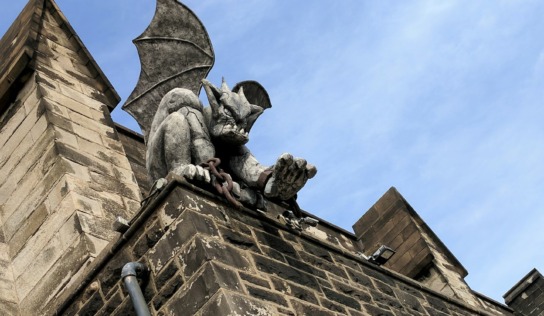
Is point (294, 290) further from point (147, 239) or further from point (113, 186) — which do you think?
point (113, 186)

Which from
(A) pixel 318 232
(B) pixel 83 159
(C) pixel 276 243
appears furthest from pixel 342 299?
(A) pixel 318 232

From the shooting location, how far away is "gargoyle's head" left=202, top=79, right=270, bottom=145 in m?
8.39

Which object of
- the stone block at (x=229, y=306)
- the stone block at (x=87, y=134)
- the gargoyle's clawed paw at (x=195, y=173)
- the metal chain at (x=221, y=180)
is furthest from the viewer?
the stone block at (x=87, y=134)

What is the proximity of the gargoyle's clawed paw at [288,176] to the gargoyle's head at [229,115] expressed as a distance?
511mm

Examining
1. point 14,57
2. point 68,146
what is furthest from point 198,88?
point 14,57

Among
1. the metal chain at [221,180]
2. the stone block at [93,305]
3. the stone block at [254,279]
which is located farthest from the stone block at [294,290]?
the stone block at [93,305]

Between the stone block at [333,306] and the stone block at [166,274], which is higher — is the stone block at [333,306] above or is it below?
below

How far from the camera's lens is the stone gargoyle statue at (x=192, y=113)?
26.6 feet

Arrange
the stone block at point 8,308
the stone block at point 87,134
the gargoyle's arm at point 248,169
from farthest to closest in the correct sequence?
the stone block at point 87,134, the stone block at point 8,308, the gargoyle's arm at point 248,169

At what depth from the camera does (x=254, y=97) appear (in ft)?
29.6

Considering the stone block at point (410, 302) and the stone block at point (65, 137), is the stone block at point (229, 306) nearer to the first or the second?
the stone block at point (410, 302)

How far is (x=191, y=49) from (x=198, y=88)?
46 cm

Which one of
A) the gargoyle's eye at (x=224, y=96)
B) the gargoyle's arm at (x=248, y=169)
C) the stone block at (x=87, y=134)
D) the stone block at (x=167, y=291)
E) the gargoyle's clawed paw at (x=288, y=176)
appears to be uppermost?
the stone block at (x=87, y=134)

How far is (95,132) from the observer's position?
1006 cm
